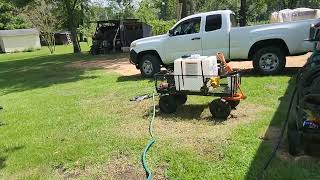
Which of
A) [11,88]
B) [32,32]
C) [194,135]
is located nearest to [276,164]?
[194,135]

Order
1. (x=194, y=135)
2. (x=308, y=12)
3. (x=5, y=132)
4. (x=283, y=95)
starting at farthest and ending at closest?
1. (x=308, y=12)
2. (x=283, y=95)
3. (x=5, y=132)
4. (x=194, y=135)

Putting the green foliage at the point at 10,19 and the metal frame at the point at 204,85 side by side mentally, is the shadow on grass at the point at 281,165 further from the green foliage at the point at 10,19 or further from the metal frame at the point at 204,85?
the green foliage at the point at 10,19

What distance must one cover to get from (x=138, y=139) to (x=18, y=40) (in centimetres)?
4113

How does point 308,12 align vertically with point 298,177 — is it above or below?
above

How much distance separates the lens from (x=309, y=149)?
4859 millimetres

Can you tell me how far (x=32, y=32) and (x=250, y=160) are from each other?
43199 millimetres

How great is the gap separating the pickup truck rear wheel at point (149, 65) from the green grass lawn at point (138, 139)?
2.51m

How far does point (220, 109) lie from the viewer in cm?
659

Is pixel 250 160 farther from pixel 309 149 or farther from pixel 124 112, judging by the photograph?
pixel 124 112

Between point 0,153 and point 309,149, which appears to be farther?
point 0,153

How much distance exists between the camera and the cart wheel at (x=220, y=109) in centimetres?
655

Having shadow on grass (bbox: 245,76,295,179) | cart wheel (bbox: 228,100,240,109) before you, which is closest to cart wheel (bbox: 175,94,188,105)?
cart wheel (bbox: 228,100,240,109)

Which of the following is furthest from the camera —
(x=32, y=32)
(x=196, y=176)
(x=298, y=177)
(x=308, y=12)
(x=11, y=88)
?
(x=32, y=32)

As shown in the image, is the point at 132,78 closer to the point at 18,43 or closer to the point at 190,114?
the point at 190,114
